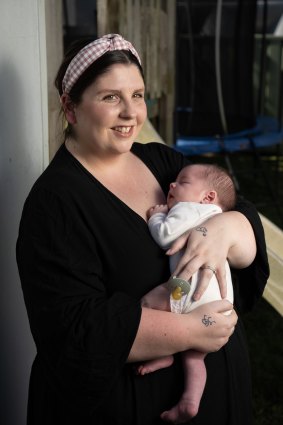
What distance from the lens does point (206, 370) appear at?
61.0 inches

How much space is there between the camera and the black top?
1.39m

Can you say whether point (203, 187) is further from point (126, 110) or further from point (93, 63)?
point (93, 63)

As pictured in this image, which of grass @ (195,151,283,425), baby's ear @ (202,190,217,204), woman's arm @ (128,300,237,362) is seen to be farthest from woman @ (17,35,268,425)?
grass @ (195,151,283,425)

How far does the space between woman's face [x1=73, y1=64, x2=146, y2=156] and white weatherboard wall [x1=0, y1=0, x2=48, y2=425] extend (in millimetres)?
269

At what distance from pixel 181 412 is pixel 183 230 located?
0.43 metres

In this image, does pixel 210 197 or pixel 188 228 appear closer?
pixel 188 228

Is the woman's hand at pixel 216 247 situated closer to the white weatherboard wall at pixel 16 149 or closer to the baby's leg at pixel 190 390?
the baby's leg at pixel 190 390

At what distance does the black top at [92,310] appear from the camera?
1395 mm

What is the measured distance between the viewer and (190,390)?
1492 millimetres

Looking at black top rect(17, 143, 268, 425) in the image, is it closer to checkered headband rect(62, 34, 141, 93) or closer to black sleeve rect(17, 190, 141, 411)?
black sleeve rect(17, 190, 141, 411)

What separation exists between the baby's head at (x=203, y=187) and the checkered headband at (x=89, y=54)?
1.26 feet

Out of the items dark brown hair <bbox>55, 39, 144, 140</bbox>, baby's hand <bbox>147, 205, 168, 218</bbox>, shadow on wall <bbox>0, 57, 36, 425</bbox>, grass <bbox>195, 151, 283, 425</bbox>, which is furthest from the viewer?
grass <bbox>195, 151, 283, 425</bbox>

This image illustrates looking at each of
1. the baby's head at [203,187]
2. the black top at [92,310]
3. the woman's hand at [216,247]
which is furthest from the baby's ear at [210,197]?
the black top at [92,310]

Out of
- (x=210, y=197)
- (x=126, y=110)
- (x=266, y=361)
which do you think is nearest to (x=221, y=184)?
(x=210, y=197)
